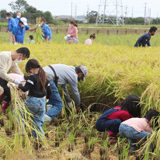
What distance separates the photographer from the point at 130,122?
8.83 ft

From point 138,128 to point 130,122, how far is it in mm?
105

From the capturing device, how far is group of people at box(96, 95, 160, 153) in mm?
→ 2627

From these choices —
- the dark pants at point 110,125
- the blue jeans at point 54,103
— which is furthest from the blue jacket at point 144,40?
the dark pants at point 110,125

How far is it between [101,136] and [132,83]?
2.52ft

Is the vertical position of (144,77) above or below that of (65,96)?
above

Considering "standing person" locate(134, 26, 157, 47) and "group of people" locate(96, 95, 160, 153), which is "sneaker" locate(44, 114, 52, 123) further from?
"standing person" locate(134, 26, 157, 47)

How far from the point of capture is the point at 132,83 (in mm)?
3248

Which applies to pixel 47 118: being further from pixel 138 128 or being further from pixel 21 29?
pixel 21 29

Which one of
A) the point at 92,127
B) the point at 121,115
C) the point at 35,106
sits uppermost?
the point at 35,106

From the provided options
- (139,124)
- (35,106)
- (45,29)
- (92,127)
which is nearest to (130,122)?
(139,124)

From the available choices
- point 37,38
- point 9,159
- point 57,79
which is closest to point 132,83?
point 57,79

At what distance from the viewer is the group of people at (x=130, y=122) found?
2627 mm

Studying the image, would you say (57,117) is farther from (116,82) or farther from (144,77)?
(144,77)

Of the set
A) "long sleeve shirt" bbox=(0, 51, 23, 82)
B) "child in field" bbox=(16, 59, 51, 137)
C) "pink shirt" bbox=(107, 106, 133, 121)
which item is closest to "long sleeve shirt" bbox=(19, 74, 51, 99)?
"child in field" bbox=(16, 59, 51, 137)
